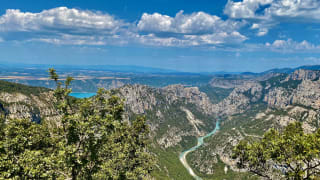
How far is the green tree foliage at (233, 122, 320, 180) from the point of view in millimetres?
31781

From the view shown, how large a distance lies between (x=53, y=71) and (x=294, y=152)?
3617cm

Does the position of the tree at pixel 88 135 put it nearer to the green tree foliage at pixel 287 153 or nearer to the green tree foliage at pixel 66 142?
the green tree foliage at pixel 66 142

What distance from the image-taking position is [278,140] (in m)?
34.7

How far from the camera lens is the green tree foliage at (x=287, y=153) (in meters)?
31.8

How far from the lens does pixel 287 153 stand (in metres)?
34.4

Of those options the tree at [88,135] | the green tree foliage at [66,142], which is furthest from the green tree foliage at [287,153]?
the green tree foliage at [66,142]

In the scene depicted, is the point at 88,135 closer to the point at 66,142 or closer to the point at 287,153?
the point at 66,142

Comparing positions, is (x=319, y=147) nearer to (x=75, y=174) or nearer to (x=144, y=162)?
(x=144, y=162)

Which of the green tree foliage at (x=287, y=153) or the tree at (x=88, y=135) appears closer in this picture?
the tree at (x=88, y=135)

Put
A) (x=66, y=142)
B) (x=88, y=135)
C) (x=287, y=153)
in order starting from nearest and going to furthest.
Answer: (x=88, y=135), (x=66, y=142), (x=287, y=153)

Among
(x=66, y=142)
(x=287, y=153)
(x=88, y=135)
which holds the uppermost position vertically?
(x=88, y=135)

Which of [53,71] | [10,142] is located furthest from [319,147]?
[10,142]

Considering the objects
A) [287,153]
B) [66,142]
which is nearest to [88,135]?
[66,142]

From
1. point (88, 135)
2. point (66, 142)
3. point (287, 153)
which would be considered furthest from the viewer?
point (287, 153)
